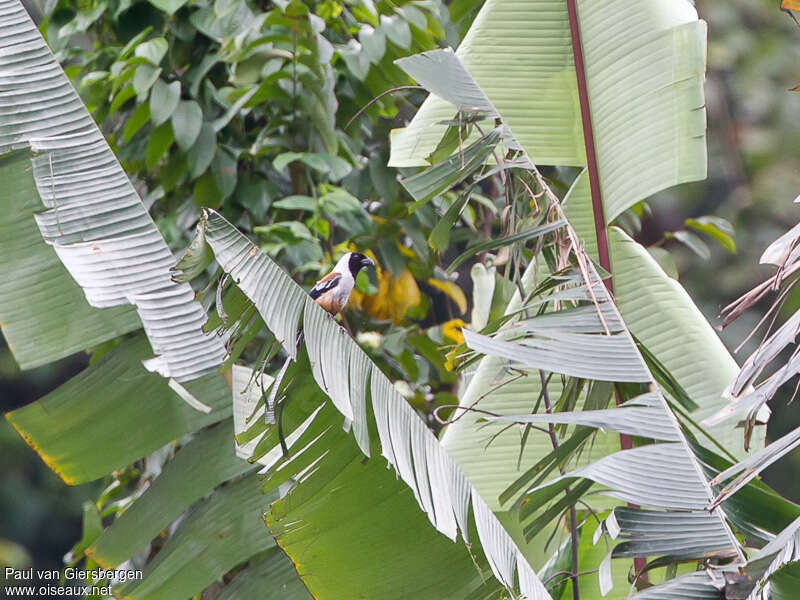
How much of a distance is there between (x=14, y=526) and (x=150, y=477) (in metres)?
6.39

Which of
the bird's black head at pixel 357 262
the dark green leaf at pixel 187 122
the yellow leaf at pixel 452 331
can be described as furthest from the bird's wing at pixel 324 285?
the dark green leaf at pixel 187 122

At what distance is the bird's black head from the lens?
367cm

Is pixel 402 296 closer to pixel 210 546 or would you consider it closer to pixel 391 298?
pixel 391 298

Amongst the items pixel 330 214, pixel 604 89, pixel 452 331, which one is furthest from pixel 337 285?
pixel 604 89

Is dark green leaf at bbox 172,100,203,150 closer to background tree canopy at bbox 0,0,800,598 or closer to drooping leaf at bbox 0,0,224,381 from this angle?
background tree canopy at bbox 0,0,800,598

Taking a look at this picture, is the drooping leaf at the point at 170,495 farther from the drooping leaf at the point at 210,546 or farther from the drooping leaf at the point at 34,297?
the drooping leaf at the point at 34,297

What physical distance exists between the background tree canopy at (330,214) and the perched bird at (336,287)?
8 centimetres

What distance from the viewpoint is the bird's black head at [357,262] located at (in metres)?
3.67

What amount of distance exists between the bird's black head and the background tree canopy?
0.27 ft

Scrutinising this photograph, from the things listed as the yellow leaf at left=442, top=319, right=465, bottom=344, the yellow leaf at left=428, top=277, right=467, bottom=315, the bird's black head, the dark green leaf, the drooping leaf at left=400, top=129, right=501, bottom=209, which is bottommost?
the yellow leaf at left=428, top=277, right=467, bottom=315

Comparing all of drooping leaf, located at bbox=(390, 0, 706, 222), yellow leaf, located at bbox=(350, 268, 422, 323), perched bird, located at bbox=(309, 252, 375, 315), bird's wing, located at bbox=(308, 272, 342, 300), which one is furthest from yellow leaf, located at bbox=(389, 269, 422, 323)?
drooping leaf, located at bbox=(390, 0, 706, 222)

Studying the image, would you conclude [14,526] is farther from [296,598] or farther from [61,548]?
[296,598]

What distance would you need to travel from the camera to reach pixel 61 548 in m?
9.26

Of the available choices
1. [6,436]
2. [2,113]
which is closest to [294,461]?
[2,113]
